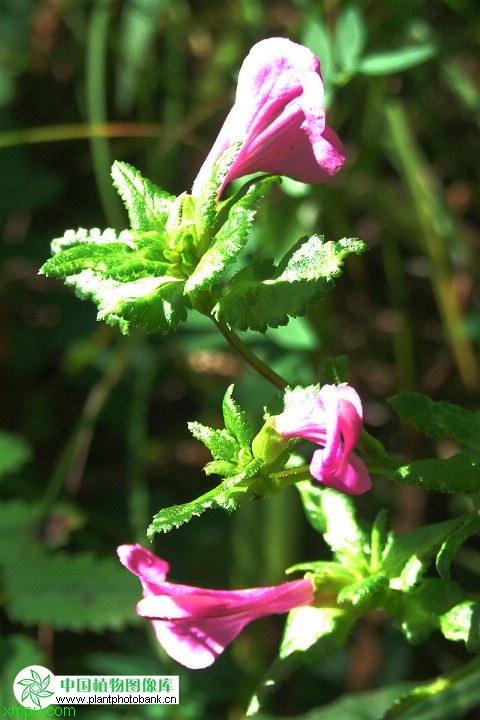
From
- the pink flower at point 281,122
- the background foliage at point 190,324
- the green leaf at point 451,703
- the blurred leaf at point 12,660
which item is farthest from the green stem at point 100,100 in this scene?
the green leaf at point 451,703

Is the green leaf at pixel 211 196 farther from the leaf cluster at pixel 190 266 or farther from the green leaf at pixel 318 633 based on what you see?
the green leaf at pixel 318 633

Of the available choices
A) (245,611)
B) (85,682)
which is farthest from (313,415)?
(85,682)

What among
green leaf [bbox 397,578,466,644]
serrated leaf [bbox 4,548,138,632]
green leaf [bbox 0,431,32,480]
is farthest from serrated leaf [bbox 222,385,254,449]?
green leaf [bbox 0,431,32,480]

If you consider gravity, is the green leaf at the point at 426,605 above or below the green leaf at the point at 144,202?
below

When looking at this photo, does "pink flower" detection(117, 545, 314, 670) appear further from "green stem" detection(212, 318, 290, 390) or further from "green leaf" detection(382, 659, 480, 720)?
"green leaf" detection(382, 659, 480, 720)

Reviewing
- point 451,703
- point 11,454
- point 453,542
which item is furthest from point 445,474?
point 11,454

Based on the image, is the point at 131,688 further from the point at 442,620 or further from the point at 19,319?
the point at 19,319

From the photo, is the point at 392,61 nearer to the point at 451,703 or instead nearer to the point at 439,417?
the point at 439,417
